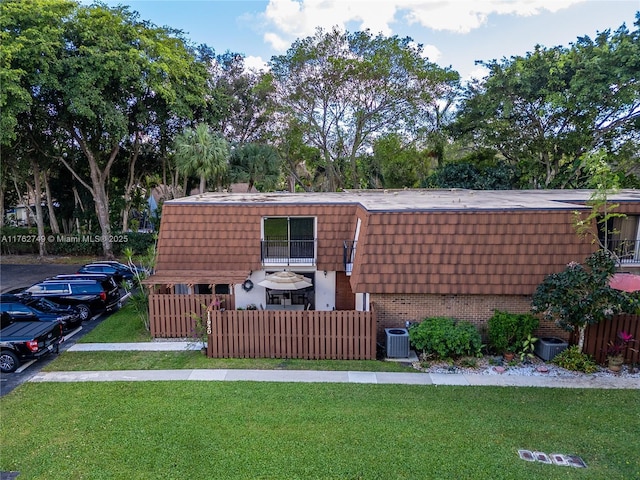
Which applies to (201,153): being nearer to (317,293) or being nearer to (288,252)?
(288,252)

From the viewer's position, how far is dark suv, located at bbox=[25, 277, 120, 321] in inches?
626

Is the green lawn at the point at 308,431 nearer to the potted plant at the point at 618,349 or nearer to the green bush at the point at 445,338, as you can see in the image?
the potted plant at the point at 618,349

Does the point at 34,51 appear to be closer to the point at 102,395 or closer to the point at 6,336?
the point at 6,336

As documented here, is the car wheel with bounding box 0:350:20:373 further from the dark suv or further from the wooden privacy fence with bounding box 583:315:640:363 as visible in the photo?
the wooden privacy fence with bounding box 583:315:640:363

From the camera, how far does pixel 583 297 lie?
10.4 m

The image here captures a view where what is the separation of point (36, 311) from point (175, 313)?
15.5ft

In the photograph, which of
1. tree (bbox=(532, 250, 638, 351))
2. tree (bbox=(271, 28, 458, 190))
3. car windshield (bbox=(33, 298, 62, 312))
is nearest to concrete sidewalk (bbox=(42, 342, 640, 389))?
tree (bbox=(532, 250, 638, 351))

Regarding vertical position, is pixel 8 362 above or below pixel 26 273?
above

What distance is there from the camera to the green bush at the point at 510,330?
37.6ft

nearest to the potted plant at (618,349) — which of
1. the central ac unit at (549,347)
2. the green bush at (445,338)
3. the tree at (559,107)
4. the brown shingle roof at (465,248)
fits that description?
the central ac unit at (549,347)

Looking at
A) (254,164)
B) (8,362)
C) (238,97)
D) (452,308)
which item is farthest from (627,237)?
(238,97)

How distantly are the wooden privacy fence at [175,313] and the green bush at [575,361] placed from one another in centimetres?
1006

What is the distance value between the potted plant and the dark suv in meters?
17.2

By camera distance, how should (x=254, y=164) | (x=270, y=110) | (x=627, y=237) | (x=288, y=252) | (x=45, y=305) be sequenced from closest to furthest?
(x=627, y=237) → (x=45, y=305) → (x=288, y=252) → (x=254, y=164) → (x=270, y=110)
